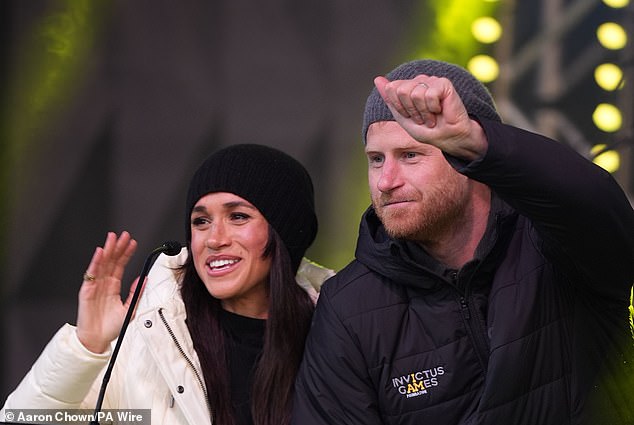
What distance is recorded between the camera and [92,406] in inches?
123

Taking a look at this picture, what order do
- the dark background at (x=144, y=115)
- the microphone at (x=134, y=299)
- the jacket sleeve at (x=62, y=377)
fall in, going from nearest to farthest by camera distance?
the microphone at (x=134, y=299), the jacket sleeve at (x=62, y=377), the dark background at (x=144, y=115)

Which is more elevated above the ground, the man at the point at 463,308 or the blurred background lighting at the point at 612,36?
the blurred background lighting at the point at 612,36

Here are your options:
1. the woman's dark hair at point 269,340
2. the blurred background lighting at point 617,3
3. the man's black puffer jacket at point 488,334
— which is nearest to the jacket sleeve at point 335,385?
the man's black puffer jacket at point 488,334

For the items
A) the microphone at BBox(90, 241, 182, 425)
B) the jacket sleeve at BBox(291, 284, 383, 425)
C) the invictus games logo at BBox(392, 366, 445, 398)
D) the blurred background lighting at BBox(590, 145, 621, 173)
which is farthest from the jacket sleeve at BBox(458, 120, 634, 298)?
the blurred background lighting at BBox(590, 145, 621, 173)

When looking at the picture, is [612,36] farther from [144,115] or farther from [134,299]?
[134,299]

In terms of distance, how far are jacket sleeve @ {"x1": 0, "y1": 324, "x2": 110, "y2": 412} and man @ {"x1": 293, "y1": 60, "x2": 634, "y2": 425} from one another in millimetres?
583

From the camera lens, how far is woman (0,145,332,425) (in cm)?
302

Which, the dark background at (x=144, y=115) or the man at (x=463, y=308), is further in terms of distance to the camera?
the dark background at (x=144, y=115)

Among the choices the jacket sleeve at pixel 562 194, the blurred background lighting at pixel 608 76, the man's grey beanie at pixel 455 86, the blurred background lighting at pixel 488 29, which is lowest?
the jacket sleeve at pixel 562 194

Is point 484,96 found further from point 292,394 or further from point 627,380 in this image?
point 292,394

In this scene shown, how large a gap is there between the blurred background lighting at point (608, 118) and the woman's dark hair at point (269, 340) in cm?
178

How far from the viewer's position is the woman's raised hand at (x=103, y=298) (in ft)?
9.87

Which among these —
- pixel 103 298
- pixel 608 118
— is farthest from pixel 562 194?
pixel 608 118

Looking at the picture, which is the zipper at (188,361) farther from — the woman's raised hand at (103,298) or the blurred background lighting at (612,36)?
the blurred background lighting at (612,36)
